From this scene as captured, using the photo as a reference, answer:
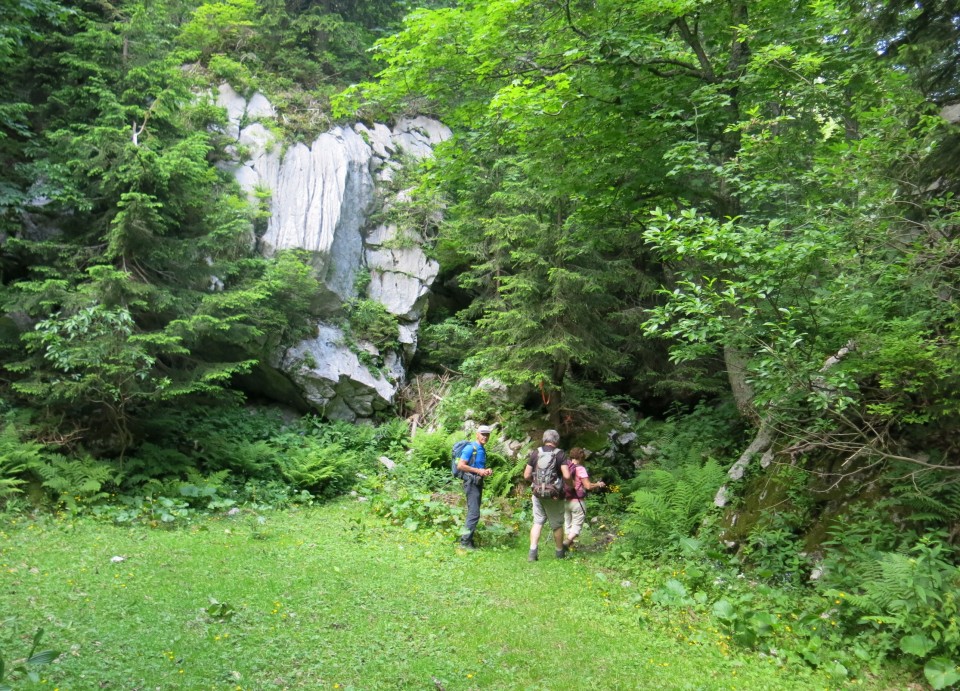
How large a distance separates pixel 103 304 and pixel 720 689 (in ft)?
32.3

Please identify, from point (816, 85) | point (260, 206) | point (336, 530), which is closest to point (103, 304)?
point (336, 530)

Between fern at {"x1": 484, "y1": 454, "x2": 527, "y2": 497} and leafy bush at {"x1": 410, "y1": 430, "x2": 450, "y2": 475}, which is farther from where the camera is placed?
leafy bush at {"x1": 410, "y1": 430, "x2": 450, "y2": 475}

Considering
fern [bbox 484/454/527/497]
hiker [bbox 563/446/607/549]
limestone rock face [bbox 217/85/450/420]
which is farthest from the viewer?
limestone rock face [bbox 217/85/450/420]

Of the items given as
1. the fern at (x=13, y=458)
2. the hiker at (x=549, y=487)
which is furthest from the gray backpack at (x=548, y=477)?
the fern at (x=13, y=458)

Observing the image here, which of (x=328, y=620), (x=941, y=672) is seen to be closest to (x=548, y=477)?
(x=328, y=620)

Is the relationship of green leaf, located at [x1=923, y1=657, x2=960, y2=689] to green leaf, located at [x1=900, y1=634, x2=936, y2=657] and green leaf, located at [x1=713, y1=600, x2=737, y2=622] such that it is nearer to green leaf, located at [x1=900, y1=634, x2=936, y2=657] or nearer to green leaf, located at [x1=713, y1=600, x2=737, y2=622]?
green leaf, located at [x1=900, y1=634, x2=936, y2=657]

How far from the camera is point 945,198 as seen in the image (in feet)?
15.9

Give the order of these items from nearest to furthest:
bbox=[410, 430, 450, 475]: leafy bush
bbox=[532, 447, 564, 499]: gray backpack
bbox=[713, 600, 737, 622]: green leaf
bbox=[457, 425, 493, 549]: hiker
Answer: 1. bbox=[713, 600, 737, 622]: green leaf
2. bbox=[532, 447, 564, 499]: gray backpack
3. bbox=[457, 425, 493, 549]: hiker
4. bbox=[410, 430, 450, 475]: leafy bush

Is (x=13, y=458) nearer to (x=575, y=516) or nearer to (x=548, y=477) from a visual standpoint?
(x=548, y=477)

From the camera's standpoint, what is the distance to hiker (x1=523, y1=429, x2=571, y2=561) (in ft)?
26.8

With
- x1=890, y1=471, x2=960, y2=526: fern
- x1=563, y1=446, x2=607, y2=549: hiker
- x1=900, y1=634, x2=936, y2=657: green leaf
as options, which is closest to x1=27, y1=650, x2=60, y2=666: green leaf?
x1=900, y1=634, x2=936, y2=657: green leaf

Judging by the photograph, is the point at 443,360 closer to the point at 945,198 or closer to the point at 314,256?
the point at 314,256

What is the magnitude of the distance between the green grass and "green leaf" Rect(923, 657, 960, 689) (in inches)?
17.4

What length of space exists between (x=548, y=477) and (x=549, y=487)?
0.45 ft
